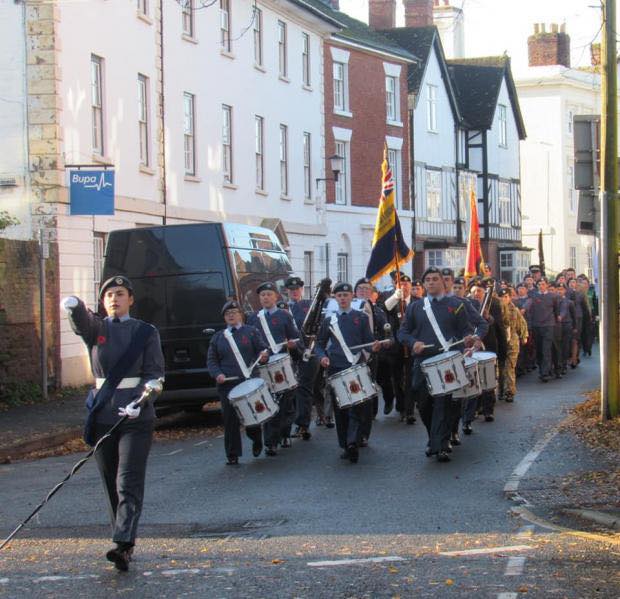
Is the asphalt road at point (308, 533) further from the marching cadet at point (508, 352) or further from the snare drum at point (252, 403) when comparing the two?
the marching cadet at point (508, 352)

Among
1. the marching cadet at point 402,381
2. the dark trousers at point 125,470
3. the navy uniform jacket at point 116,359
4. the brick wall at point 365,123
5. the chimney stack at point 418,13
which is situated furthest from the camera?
the chimney stack at point 418,13

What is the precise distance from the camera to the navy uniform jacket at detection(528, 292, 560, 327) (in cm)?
2625

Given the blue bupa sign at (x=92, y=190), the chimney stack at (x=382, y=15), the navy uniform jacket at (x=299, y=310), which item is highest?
the chimney stack at (x=382, y=15)

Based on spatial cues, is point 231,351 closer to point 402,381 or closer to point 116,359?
point 402,381

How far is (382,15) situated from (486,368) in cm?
3873

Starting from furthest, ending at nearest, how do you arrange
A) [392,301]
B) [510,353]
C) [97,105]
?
[97,105], [510,353], [392,301]

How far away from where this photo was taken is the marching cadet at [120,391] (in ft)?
28.8

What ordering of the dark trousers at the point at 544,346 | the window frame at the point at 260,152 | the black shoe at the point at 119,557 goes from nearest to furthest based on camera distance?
the black shoe at the point at 119,557
the dark trousers at the point at 544,346
the window frame at the point at 260,152

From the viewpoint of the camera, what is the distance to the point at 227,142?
112ft

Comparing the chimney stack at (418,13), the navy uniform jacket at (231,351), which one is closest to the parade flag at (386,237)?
the navy uniform jacket at (231,351)

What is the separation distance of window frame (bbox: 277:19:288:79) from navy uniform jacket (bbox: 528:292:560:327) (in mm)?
13633

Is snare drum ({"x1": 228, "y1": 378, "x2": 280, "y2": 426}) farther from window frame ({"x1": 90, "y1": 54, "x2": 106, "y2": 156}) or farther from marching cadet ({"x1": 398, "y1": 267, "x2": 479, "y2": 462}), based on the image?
window frame ({"x1": 90, "y1": 54, "x2": 106, "y2": 156})

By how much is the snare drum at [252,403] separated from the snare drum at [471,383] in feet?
6.32

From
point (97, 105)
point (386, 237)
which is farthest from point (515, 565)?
point (97, 105)
